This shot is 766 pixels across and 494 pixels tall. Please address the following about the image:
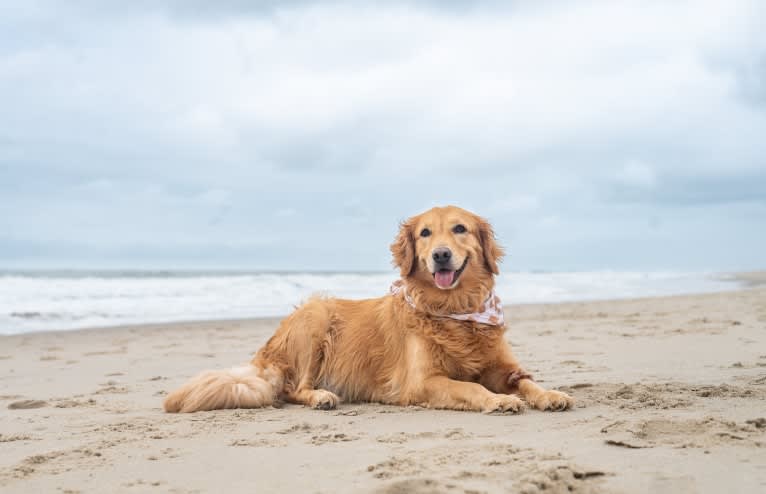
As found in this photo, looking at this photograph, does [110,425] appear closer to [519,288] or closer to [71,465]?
[71,465]

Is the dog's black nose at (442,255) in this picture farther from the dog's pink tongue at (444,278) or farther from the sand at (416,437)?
the sand at (416,437)

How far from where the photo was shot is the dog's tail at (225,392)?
4.71 m

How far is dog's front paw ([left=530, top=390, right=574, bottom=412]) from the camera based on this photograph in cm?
416

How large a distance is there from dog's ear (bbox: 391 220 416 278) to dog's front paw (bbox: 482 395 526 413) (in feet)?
4.34

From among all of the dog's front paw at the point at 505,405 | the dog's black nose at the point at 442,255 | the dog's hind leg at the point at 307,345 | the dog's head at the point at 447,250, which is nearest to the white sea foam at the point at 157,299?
the dog's hind leg at the point at 307,345

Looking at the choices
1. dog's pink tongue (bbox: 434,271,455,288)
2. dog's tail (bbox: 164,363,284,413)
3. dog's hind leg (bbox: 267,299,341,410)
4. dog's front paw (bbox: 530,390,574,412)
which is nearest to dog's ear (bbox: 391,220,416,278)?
dog's pink tongue (bbox: 434,271,455,288)

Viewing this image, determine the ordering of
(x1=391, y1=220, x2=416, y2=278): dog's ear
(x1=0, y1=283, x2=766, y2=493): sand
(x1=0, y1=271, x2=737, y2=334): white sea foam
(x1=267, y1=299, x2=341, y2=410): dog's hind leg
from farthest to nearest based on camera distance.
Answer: (x1=0, y1=271, x2=737, y2=334): white sea foam
(x1=267, y1=299, x2=341, y2=410): dog's hind leg
(x1=391, y1=220, x2=416, y2=278): dog's ear
(x1=0, y1=283, x2=766, y2=493): sand

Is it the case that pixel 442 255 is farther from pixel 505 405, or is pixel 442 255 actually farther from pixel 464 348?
pixel 505 405

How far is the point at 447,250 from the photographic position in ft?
15.9

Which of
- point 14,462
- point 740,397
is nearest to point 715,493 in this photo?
point 740,397

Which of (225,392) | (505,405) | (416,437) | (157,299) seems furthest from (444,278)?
(157,299)

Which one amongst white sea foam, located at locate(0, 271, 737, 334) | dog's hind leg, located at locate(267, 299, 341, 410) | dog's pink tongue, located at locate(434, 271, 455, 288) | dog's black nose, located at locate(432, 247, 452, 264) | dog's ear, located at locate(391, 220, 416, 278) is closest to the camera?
dog's black nose, located at locate(432, 247, 452, 264)

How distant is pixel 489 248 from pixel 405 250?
2.10ft

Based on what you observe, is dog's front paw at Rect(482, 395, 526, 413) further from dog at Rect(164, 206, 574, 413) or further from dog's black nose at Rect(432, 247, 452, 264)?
dog's black nose at Rect(432, 247, 452, 264)
